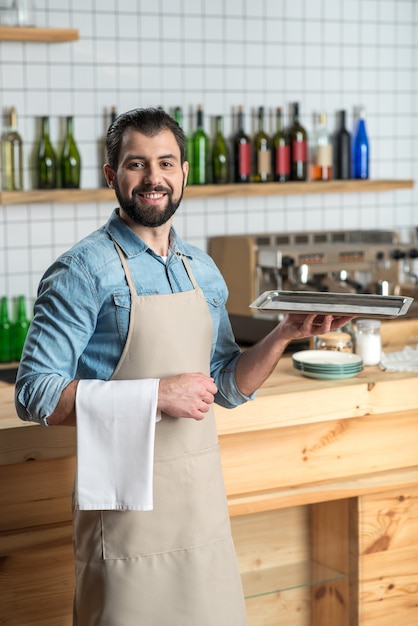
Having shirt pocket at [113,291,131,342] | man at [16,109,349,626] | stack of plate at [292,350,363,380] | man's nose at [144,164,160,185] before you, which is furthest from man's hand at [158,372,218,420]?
stack of plate at [292,350,363,380]

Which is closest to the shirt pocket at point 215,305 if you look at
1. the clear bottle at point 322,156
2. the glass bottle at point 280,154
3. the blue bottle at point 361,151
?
the glass bottle at point 280,154

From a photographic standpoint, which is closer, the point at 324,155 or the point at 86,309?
the point at 86,309

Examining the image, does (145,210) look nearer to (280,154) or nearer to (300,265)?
(300,265)

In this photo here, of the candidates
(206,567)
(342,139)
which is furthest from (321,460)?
(342,139)

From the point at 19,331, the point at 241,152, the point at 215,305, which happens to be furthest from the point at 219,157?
the point at 215,305

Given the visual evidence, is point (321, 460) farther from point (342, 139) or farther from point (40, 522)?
point (342, 139)

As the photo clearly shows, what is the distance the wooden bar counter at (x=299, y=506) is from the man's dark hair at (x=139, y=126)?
70 centimetres

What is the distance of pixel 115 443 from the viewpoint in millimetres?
1839

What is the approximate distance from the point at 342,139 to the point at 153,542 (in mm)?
3346

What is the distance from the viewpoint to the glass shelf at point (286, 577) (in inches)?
106

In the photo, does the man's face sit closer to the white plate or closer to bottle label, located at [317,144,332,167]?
the white plate

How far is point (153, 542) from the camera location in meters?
1.95

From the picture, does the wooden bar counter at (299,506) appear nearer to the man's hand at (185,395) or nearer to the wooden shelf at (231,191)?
the man's hand at (185,395)

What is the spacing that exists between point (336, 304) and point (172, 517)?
21.6 inches
